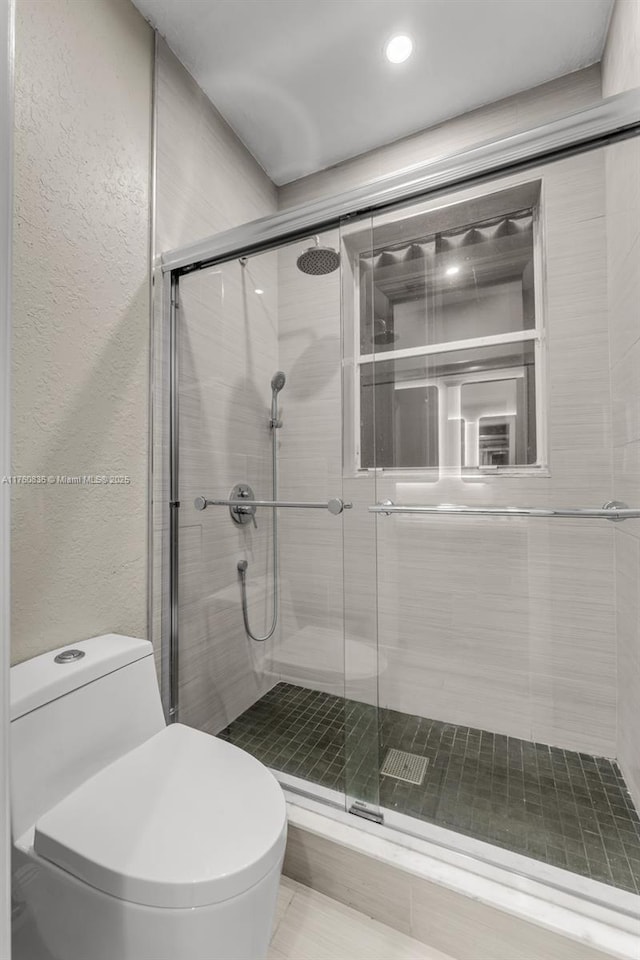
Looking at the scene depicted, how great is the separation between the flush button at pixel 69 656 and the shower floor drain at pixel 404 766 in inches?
35.4

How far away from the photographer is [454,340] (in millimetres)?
1571

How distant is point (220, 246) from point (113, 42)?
0.61 meters

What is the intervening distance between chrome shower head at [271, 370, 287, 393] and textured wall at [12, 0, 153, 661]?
0.40 meters

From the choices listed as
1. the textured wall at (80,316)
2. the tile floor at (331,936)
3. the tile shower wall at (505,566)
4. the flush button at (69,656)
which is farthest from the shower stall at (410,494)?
the flush button at (69,656)

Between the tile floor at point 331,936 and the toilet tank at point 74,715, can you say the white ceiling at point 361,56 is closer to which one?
the toilet tank at point 74,715

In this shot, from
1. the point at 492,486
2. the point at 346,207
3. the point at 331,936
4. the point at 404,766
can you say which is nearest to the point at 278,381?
the point at 346,207

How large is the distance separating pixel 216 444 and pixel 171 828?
1032mm

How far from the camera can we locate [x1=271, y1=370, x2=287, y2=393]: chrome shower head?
1.42 meters

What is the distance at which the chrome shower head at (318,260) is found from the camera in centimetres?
134

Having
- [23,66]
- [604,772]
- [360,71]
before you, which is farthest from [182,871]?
[360,71]

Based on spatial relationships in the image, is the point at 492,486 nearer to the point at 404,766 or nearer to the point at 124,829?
the point at 404,766

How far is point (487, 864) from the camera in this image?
99 centimetres

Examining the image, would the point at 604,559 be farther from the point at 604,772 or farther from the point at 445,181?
the point at 445,181

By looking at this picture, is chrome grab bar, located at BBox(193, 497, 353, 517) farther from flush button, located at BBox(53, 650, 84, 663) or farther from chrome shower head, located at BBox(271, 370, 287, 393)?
flush button, located at BBox(53, 650, 84, 663)
